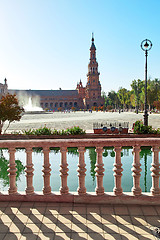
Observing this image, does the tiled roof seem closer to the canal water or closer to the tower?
the tower

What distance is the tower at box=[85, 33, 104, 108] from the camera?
13388 cm

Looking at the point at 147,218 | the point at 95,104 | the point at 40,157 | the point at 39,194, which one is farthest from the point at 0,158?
the point at 95,104

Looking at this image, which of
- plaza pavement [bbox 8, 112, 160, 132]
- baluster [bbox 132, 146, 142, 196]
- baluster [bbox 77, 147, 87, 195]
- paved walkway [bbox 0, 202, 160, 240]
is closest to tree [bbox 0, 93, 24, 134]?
plaza pavement [bbox 8, 112, 160, 132]

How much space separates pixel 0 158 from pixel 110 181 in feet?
26.3

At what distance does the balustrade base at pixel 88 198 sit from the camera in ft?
12.9

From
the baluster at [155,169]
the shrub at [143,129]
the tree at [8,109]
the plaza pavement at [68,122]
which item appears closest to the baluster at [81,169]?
the baluster at [155,169]

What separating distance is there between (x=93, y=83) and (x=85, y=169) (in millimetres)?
132803

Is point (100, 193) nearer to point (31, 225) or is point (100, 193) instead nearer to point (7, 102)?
point (31, 225)

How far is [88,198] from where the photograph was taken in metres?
3.97

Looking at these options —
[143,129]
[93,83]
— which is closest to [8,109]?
[143,129]

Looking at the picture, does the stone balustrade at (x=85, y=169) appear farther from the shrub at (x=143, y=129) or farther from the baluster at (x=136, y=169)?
the shrub at (x=143, y=129)

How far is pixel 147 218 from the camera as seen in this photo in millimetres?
3504

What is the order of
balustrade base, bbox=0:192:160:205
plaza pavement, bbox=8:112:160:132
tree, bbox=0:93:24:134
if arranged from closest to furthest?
balustrade base, bbox=0:192:160:205
tree, bbox=0:93:24:134
plaza pavement, bbox=8:112:160:132

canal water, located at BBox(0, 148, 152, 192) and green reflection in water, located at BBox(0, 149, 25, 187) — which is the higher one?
canal water, located at BBox(0, 148, 152, 192)
